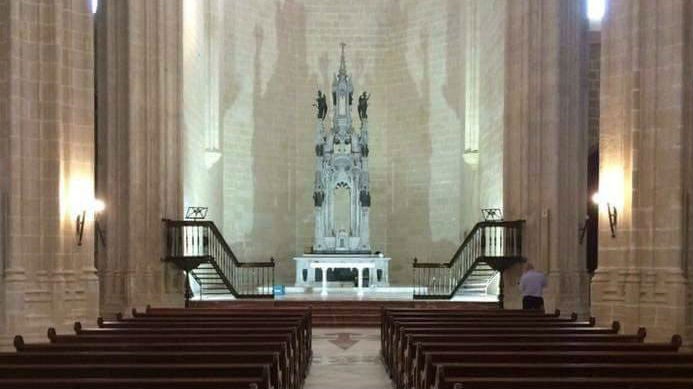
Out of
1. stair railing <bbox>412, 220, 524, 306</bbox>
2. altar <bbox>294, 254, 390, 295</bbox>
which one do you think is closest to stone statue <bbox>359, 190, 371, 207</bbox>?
altar <bbox>294, 254, 390, 295</bbox>

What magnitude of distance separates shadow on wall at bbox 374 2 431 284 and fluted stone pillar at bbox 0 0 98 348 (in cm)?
1736

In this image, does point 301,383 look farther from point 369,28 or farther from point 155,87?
point 369,28

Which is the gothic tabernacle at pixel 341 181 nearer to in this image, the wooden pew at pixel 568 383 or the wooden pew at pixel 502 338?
the wooden pew at pixel 502 338

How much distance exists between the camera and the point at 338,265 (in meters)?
24.8

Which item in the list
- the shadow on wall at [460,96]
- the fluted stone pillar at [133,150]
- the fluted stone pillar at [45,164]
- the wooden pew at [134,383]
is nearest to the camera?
the wooden pew at [134,383]

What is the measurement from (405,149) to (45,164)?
1881cm

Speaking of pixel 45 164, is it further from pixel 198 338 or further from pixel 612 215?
pixel 612 215

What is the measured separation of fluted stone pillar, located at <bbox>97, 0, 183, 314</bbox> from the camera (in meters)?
18.3

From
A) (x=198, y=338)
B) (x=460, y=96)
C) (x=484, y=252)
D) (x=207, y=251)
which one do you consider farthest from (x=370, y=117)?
(x=198, y=338)

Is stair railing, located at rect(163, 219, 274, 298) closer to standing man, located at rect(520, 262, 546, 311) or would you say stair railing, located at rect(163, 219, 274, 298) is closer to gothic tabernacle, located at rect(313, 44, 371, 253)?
gothic tabernacle, located at rect(313, 44, 371, 253)

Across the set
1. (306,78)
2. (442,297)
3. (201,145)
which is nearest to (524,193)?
(442,297)

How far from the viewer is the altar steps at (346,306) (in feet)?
63.3

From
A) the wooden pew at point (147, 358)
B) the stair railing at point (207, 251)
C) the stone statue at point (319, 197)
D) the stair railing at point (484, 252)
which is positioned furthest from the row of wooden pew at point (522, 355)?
the stone statue at point (319, 197)

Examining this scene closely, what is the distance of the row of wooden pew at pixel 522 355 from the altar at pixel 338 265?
11697 millimetres
